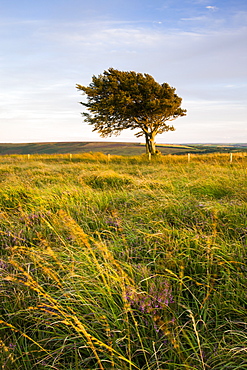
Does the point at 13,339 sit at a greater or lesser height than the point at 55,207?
lesser

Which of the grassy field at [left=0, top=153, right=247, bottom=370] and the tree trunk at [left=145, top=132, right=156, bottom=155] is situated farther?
the tree trunk at [left=145, top=132, right=156, bottom=155]

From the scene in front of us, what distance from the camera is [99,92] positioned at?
2709 cm

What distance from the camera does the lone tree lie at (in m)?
26.2

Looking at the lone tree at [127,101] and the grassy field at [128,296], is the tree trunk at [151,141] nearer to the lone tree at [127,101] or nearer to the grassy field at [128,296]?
the lone tree at [127,101]

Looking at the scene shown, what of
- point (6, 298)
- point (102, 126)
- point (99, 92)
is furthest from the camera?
point (102, 126)

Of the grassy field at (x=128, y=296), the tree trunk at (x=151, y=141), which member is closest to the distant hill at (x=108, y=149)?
the tree trunk at (x=151, y=141)

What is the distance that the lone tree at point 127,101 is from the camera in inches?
1032

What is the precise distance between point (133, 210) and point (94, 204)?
835 millimetres

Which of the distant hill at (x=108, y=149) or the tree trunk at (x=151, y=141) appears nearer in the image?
the tree trunk at (x=151, y=141)

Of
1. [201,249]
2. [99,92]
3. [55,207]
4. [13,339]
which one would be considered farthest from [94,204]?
[99,92]

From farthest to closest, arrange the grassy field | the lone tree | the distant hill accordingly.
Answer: the distant hill, the lone tree, the grassy field

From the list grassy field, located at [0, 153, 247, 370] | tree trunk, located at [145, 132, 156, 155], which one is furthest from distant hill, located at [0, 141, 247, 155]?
grassy field, located at [0, 153, 247, 370]

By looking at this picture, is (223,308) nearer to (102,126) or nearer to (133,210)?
(133,210)

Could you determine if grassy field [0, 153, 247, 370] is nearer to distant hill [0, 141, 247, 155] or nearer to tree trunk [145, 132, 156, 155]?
tree trunk [145, 132, 156, 155]
